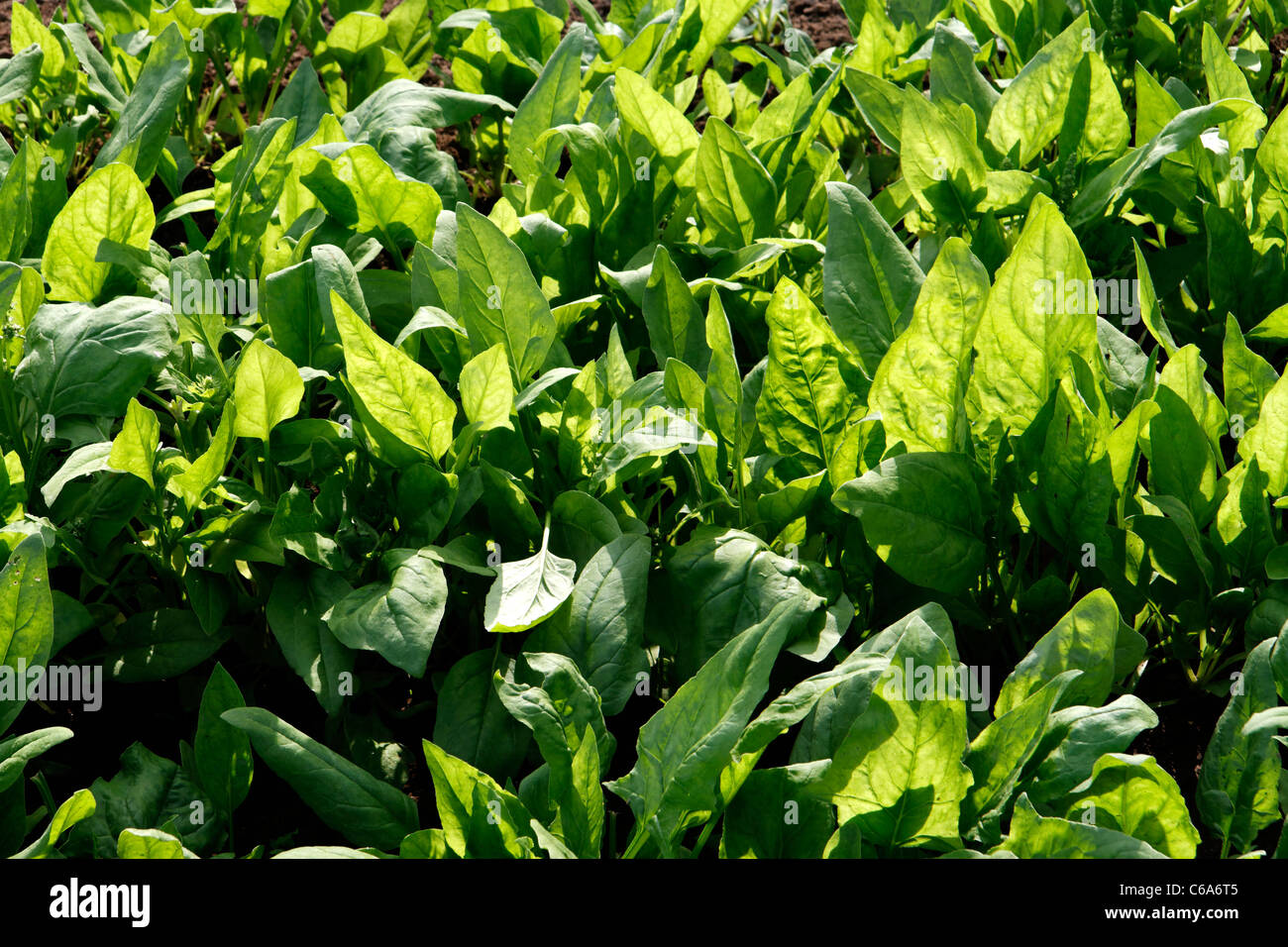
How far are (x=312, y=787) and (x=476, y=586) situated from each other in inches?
16.4

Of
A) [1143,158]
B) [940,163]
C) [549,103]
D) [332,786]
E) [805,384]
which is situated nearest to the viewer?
[332,786]

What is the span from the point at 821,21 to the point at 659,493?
2266 millimetres

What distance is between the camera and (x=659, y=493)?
1.98 metres

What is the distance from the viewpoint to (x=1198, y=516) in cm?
185

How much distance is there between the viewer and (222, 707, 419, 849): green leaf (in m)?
1.59

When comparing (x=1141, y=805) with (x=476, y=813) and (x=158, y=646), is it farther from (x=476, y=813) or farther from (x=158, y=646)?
(x=158, y=646)

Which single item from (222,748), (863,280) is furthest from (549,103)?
(222,748)

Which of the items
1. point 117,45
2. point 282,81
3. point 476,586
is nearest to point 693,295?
point 476,586

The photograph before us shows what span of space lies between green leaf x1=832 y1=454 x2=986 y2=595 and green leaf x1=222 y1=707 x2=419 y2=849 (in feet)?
2.31

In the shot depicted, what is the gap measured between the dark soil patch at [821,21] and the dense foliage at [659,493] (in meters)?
1.20

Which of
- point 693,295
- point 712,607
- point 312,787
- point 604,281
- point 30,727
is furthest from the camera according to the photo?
point 604,281

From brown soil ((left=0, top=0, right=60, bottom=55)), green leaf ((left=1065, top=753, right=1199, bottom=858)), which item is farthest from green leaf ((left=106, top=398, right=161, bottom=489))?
brown soil ((left=0, top=0, right=60, bottom=55))

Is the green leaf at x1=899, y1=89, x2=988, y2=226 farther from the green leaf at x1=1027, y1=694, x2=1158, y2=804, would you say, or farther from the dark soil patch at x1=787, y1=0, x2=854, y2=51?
the dark soil patch at x1=787, y1=0, x2=854, y2=51
